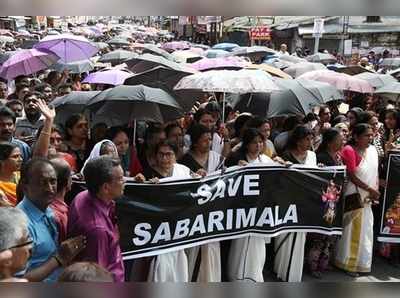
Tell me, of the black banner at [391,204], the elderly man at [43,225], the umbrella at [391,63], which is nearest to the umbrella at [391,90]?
the black banner at [391,204]

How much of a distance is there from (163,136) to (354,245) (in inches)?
77.8

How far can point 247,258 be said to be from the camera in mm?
4047

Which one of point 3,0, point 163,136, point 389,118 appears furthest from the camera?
point 389,118

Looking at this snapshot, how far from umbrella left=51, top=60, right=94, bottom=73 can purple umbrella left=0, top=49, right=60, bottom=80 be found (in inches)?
40.9

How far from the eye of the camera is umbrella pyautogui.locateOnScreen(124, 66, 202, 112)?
6.12 m

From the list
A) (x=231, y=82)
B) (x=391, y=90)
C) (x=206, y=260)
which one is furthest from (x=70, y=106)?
(x=391, y=90)

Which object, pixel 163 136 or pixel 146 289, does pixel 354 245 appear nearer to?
pixel 163 136

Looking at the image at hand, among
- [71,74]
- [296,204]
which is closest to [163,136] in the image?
[296,204]

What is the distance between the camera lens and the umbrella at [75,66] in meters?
10.3

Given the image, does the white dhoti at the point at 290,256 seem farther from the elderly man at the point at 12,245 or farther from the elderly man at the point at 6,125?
the elderly man at the point at 12,245

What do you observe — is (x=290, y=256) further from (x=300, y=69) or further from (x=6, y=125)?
(x=300, y=69)

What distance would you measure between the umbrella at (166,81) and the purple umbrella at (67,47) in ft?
10.9

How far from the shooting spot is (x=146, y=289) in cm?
109

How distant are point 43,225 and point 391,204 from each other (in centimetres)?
324
